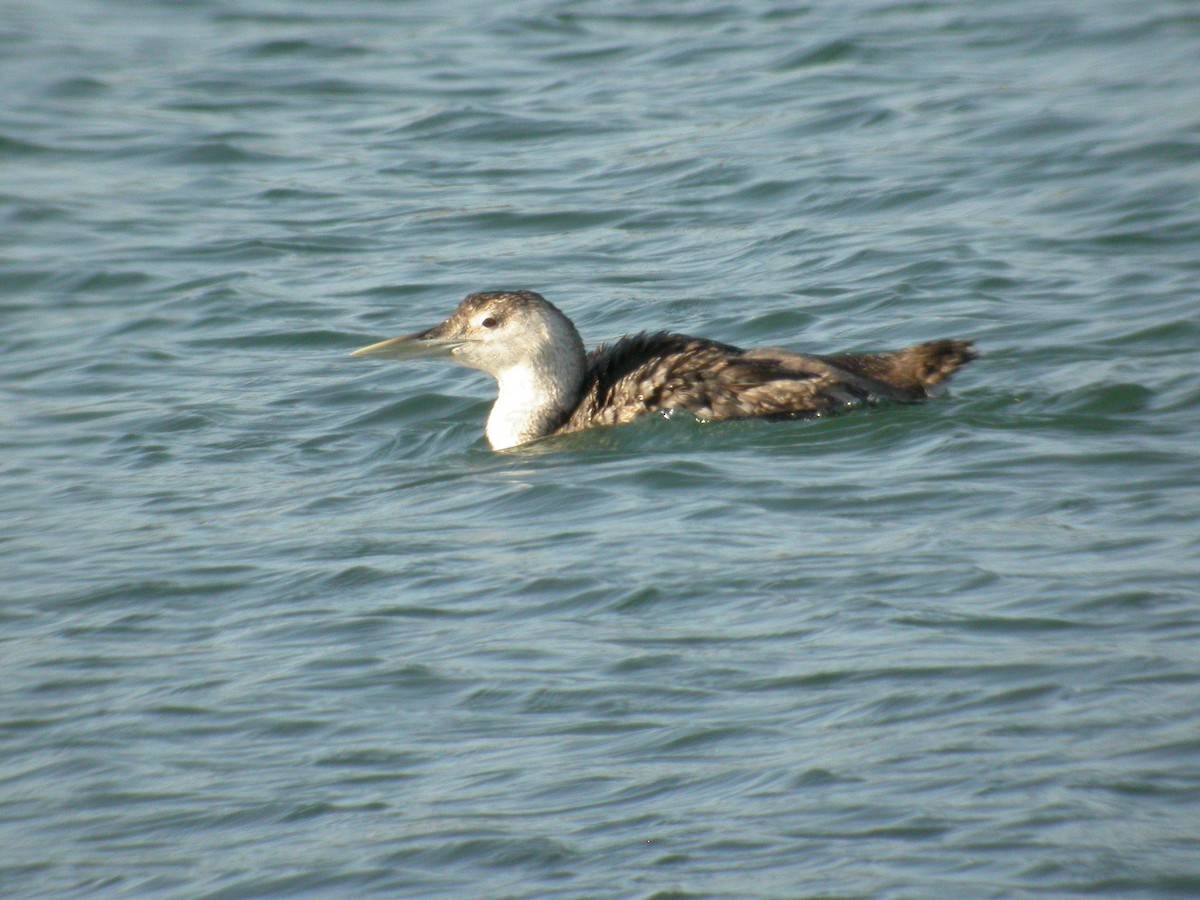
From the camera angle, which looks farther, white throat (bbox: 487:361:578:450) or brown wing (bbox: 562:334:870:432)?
white throat (bbox: 487:361:578:450)

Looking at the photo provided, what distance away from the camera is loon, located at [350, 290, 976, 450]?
7891 mm

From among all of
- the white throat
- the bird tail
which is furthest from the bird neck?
the bird tail

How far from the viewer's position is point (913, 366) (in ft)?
26.1

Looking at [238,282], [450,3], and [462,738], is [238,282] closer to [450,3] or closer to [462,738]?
[462,738]

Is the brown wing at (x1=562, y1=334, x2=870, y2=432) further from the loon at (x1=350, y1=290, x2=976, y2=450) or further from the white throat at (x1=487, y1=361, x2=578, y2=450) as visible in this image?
the white throat at (x1=487, y1=361, x2=578, y2=450)

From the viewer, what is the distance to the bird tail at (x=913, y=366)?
311 inches

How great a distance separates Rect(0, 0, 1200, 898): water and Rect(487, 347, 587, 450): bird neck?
0.77 feet

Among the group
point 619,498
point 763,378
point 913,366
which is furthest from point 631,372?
point 913,366

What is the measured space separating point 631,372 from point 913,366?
1164 mm

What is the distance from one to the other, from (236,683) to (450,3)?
13.5 meters

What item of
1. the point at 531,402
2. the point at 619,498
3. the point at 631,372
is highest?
the point at 631,372

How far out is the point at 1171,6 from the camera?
50.7 ft

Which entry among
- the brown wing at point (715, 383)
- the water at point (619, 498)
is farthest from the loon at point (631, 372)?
the water at point (619, 498)

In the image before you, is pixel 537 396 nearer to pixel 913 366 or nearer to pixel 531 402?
pixel 531 402
